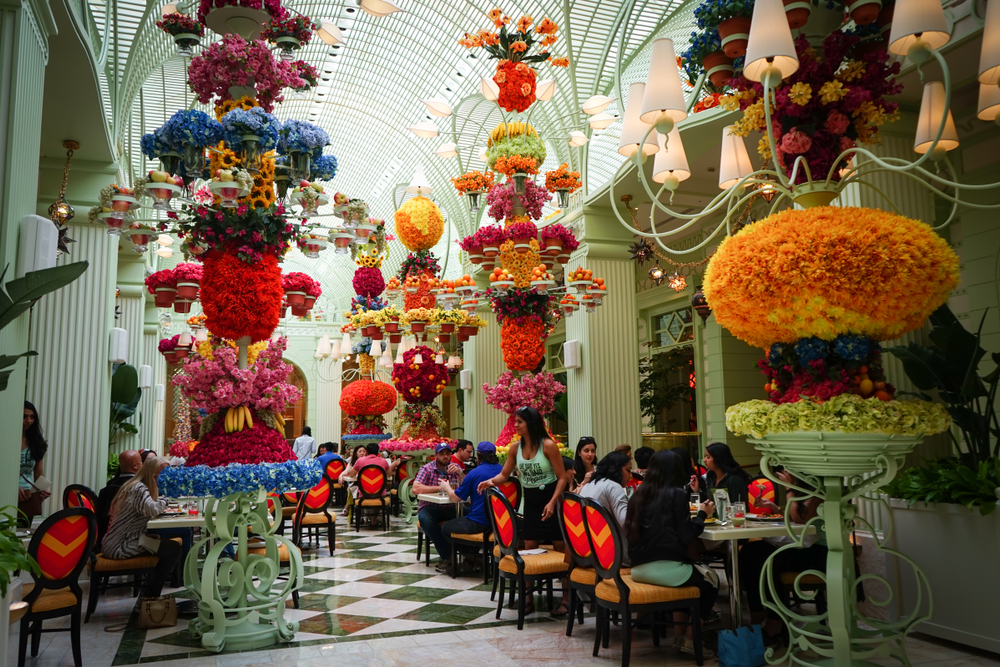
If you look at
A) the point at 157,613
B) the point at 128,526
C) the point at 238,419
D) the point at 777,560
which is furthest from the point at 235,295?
the point at 777,560

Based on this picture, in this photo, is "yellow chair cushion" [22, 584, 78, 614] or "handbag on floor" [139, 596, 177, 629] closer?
"yellow chair cushion" [22, 584, 78, 614]

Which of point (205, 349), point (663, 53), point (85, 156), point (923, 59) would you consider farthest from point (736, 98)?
point (205, 349)

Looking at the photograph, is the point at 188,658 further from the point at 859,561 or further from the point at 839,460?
the point at 859,561

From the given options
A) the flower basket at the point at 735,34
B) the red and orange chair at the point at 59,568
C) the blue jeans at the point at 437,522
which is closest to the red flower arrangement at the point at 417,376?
the blue jeans at the point at 437,522

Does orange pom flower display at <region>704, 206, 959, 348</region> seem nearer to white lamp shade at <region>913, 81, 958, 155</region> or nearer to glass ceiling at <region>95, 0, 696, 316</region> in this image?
white lamp shade at <region>913, 81, 958, 155</region>

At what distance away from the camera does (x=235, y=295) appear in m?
5.03

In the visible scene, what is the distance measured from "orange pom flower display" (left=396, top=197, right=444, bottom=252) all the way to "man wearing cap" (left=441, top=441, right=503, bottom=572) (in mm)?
5786

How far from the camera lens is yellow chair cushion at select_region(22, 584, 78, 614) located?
166 inches

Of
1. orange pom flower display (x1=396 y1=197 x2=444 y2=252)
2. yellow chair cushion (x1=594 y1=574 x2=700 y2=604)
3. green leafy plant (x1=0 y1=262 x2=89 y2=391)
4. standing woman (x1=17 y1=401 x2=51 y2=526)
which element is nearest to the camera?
green leafy plant (x1=0 y1=262 x2=89 y2=391)

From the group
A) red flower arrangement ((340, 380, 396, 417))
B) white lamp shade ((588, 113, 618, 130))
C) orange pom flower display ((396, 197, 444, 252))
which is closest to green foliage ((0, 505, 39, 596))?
white lamp shade ((588, 113, 618, 130))

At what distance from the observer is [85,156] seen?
7758 mm

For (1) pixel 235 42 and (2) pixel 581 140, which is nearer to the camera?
(1) pixel 235 42

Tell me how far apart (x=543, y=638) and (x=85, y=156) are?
6.84 meters

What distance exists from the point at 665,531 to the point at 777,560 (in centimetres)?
104
